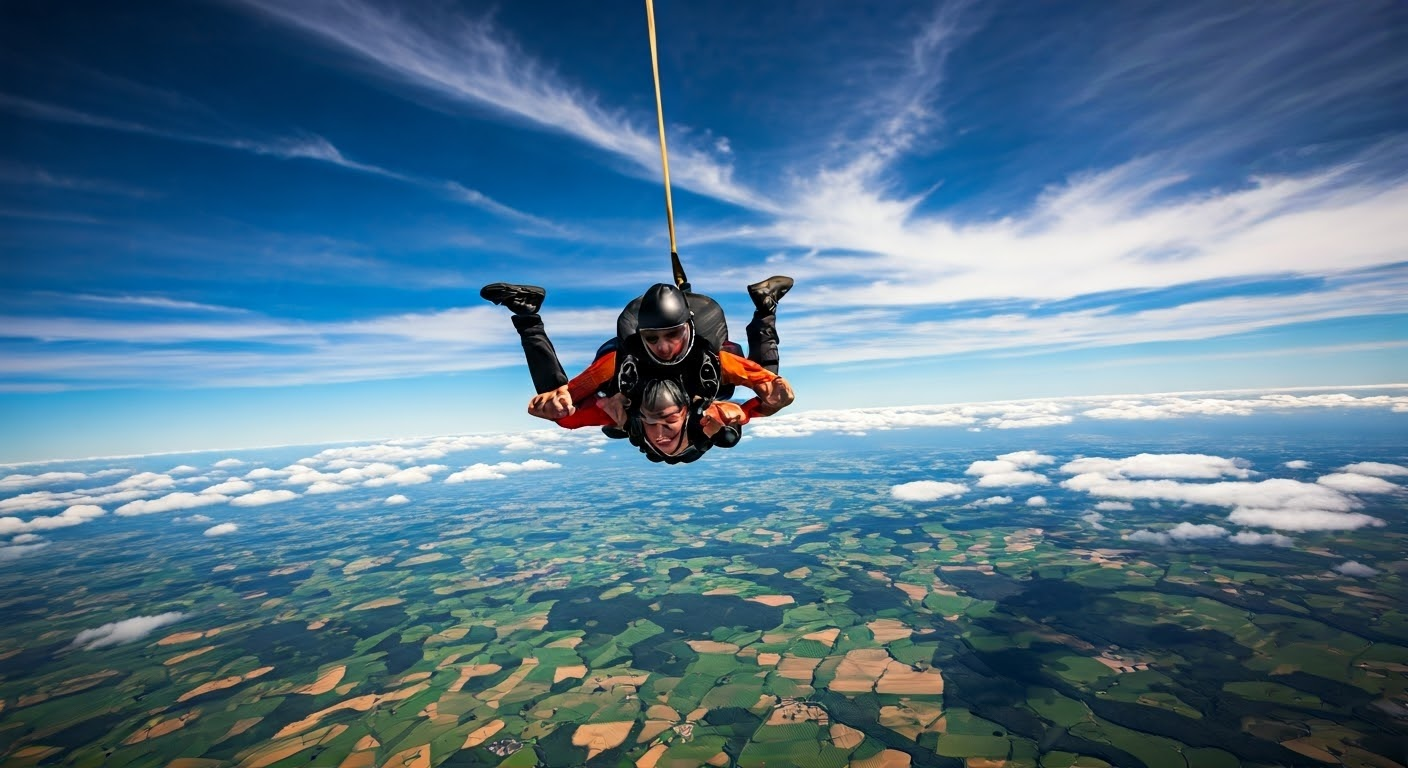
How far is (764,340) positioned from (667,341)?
7.03 feet

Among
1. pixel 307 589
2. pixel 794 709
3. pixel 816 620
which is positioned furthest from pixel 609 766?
pixel 307 589

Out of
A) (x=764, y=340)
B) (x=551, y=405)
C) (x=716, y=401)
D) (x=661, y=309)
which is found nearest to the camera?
(x=661, y=309)

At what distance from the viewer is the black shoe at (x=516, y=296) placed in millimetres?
4934

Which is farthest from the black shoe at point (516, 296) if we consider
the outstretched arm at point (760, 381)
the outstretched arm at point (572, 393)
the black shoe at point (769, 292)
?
the black shoe at point (769, 292)

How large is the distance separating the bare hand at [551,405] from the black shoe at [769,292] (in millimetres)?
2816

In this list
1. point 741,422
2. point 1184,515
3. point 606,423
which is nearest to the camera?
point 741,422

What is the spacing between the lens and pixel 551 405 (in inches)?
194

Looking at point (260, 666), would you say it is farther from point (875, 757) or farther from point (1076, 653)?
point (1076, 653)

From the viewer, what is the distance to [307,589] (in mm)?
117000

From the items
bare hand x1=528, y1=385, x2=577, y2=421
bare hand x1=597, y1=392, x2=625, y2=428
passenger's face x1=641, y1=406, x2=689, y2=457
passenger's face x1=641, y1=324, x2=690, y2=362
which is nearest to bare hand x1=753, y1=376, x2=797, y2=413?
passenger's face x1=641, y1=406, x2=689, y2=457

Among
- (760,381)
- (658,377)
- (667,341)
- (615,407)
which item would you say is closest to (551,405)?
(615,407)

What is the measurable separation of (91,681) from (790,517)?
155 meters

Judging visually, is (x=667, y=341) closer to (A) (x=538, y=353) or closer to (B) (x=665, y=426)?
(B) (x=665, y=426)

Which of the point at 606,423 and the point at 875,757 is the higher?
the point at 606,423
